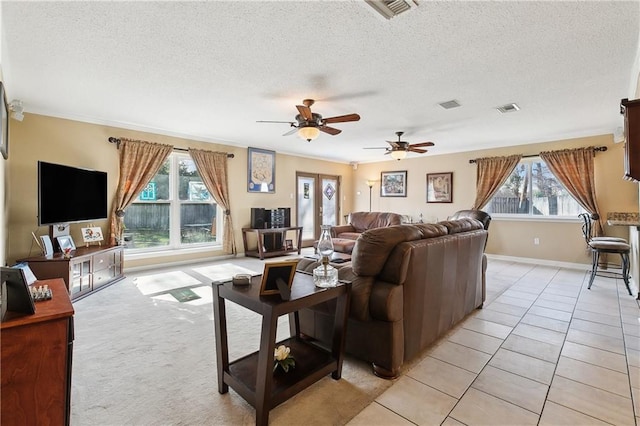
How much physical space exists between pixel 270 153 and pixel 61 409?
19.6 feet

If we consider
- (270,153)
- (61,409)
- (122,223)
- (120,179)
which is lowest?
(61,409)

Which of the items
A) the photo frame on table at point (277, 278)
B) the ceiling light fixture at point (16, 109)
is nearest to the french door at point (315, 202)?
the ceiling light fixture at point (16, 109)

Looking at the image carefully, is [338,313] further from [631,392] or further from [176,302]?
[176,302]

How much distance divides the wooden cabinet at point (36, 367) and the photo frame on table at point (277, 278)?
0.83 m

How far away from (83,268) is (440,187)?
679 centimetres

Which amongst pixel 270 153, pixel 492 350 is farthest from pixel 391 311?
pixel 270 153

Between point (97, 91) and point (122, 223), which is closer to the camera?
point (97, 91)

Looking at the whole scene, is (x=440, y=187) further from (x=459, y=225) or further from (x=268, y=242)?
(x=459, y=225)

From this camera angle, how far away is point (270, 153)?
6828 millimetres

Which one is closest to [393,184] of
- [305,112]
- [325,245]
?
[305,112]

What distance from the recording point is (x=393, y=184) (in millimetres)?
8039

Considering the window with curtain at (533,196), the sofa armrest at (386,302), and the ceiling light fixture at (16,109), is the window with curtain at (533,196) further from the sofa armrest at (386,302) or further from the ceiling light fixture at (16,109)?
the ceiling light fixture at (16,109)

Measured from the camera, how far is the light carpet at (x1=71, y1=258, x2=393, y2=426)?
5.38 ft

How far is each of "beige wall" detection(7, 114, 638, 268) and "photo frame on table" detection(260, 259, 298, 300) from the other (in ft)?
13.7
